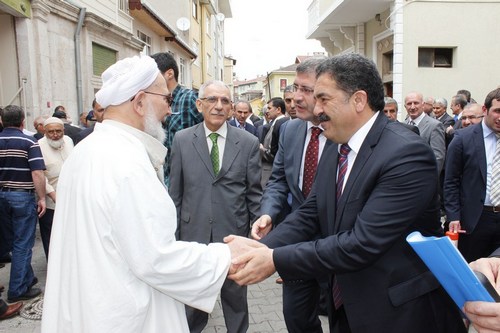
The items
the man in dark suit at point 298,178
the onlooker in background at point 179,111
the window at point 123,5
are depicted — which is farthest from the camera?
the window at point 123,5

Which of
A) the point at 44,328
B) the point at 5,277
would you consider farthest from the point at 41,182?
the point at 44,328

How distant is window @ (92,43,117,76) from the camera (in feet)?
37.5

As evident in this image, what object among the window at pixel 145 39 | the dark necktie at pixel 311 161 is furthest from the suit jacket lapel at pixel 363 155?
the window at pixel 145 39

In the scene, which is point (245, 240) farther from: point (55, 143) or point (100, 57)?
point (100, 57)

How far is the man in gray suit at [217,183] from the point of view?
11.9 ft

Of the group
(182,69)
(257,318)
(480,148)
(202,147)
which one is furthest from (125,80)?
(182,69)

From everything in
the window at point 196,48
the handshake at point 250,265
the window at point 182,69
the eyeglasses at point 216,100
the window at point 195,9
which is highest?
the window at point 195,9

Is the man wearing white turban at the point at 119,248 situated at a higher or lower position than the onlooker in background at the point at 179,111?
lower

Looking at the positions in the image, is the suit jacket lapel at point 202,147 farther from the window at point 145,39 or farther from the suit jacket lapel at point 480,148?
the window at point 145,39

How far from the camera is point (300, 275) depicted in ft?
7.22

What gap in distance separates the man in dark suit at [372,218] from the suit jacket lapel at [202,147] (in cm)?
146

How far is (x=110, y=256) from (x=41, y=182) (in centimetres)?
374

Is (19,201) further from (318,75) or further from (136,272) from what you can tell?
(318,75)

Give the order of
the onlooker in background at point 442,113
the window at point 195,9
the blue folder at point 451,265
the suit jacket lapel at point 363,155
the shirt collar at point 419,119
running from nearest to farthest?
the blue folder at point 451,265, the suit jacket lapel at point 363,155, the shirt collar at point 419,119, the onlooker in background at point 442,113, the window at point 195,9
